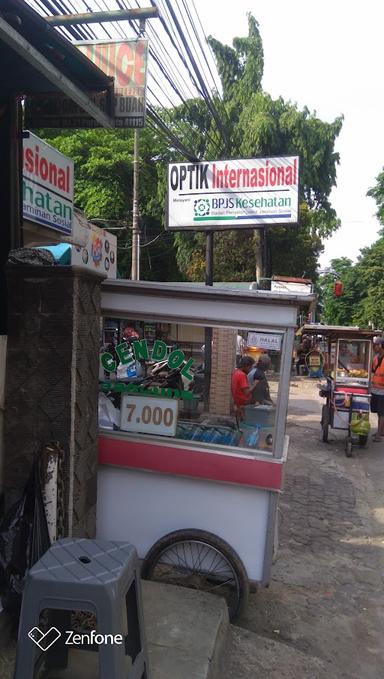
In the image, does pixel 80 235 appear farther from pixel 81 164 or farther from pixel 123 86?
pixel 81 164

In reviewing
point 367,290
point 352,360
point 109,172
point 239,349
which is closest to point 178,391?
point 239,349

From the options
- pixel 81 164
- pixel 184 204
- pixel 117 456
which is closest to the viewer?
pixel 117 456

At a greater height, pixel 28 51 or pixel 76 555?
pixel 28 51

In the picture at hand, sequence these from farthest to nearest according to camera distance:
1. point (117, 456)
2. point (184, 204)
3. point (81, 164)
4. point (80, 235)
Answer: point (81, 164) < point (184, 204) < point (80, 235) < point (117, 456)

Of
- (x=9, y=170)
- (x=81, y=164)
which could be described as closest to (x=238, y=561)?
(x=9, y=170)

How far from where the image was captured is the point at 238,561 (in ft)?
11.2

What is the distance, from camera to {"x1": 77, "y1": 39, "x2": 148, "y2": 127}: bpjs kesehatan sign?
4.05 meters

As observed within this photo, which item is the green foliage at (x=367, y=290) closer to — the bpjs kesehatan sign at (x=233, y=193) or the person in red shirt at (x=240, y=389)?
the bpjs kesehatan sign at (x=233, y=193)

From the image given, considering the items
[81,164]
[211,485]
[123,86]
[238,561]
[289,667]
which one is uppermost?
[81,164]

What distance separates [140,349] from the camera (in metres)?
3.66

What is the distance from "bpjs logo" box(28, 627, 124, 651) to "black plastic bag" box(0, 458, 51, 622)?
58 centimetres

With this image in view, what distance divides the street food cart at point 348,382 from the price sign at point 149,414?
5.48 meters

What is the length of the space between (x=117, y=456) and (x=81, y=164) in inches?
992

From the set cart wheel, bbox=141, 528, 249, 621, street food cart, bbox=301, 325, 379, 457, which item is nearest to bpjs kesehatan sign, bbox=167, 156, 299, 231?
street food cart, bbox=301, 325, 379, 457
